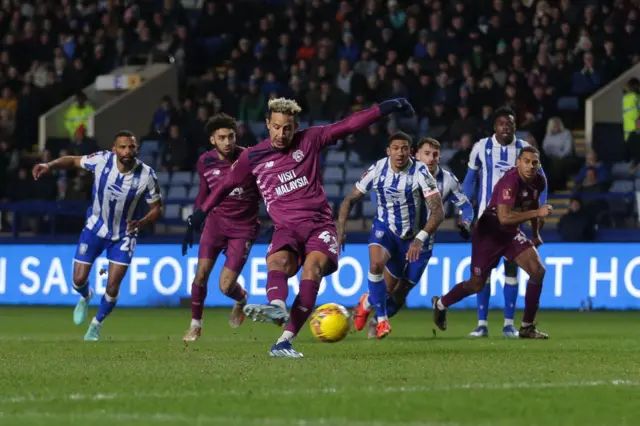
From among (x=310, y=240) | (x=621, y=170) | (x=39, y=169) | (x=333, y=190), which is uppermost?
(x=621, y=170)

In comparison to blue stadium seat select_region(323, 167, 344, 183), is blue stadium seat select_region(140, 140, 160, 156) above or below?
above

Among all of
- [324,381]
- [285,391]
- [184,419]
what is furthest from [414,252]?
[184,419]

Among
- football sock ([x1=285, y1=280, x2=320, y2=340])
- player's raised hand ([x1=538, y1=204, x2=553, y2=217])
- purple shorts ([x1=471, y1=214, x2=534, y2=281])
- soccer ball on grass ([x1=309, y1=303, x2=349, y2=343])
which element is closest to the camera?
football sock ([x1=285, y1=280, x2=320, y2=340])

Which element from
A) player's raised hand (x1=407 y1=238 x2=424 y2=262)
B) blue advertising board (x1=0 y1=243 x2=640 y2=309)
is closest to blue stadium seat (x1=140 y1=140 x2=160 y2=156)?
blue advertising board (x1=0 y1=243 x2=640 y2=309)

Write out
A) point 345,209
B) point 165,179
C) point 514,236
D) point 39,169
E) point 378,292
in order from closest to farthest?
point 39,169 → point 345,209 → point 514,236 → point 378,292 → point 165,179

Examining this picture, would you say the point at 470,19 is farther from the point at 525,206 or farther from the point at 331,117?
the point at 525,206

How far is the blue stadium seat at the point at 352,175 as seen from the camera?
23.0 meters

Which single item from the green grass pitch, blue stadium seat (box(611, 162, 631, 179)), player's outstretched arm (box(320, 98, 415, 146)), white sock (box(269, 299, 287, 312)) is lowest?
the green grass pitch

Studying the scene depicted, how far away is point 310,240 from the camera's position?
1058cm

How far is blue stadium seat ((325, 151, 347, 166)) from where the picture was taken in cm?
2359

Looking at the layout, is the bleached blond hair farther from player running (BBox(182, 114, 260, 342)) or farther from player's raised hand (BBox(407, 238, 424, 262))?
player running (BBox(182, 114, 260, 342))

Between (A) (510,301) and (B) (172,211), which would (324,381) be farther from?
(B) (172,211)

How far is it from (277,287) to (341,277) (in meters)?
10.2

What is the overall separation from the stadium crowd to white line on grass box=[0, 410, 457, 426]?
47.7ft
